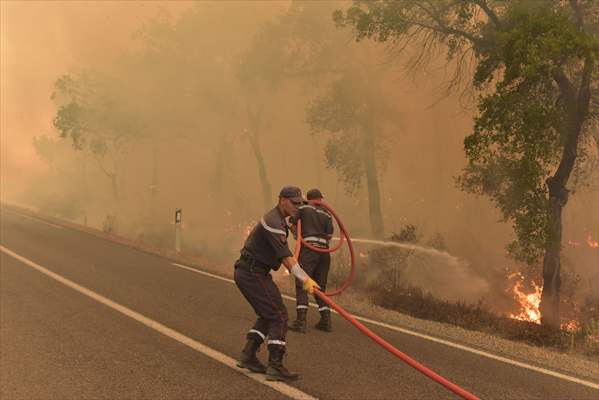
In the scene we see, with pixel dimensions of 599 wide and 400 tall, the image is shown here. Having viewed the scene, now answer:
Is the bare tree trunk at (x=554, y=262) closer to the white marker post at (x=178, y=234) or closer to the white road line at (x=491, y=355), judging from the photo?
the white road line at (x=491, y=355)

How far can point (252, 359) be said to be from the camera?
15.8 feet

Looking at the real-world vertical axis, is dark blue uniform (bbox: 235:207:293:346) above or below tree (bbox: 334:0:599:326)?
below

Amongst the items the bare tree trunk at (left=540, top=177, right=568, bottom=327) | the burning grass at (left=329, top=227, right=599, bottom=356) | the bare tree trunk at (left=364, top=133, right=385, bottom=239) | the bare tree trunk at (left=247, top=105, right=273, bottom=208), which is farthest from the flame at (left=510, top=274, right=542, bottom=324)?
the bare tree trunk at (left=247, top=105, right=273, bottom=208)

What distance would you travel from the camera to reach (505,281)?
16.2 meters

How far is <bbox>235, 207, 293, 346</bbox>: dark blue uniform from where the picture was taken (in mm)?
4613

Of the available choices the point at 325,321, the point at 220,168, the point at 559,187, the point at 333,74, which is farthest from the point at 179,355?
the point at 220,168

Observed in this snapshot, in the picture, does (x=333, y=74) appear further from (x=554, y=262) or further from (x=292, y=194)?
(x=292, y=194)

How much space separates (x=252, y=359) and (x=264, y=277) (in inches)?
33.6

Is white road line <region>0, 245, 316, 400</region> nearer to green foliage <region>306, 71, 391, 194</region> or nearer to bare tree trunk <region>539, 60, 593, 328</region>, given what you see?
bare tree trunk <region>539, 60, 593, 328</region>

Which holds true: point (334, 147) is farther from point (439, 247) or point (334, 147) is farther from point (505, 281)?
point (505, 281)

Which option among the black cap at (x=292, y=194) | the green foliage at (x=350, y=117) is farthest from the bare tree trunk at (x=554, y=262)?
the green foliage at (x=350, y=117)

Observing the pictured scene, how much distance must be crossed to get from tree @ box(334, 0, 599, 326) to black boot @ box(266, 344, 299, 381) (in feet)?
18.2

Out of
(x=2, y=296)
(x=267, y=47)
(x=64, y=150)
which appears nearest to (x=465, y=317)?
(x=2, y=296)

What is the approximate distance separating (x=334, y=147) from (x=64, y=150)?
41.7 metres
